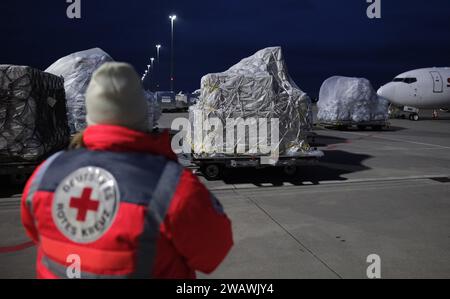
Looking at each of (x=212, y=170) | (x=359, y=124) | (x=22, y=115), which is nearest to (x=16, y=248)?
(x=22, y=115)

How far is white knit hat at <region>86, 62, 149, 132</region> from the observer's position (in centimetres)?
168

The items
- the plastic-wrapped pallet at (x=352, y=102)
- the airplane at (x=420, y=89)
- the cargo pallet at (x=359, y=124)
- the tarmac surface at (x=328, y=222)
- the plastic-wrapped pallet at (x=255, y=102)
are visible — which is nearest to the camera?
the tarmac surface at (x=328, y=222)

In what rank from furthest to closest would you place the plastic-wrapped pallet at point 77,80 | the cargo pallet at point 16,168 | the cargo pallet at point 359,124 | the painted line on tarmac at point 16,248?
the cargo pallet at point 359,124
the plastic-wrapped pallet at point 77,80
the cargo pallet at point 16,168
the painted line on tarmac at point 16,248

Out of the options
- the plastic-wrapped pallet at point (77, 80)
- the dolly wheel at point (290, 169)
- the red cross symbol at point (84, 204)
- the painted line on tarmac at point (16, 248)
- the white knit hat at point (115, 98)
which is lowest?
the painted line on tarmac at point (16, 248)

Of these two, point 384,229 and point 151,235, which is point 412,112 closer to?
point 384,229

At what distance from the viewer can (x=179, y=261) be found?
1.71m

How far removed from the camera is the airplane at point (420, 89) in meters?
28.3

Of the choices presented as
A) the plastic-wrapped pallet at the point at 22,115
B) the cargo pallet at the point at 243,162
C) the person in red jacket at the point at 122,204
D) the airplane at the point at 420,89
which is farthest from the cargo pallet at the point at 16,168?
the airplane at the point at 420,89

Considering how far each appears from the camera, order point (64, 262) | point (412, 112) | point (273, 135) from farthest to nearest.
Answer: point (412, 112), point (273, 135), point (64, 262)

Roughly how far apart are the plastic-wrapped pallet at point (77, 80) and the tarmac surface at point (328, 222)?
3.13m

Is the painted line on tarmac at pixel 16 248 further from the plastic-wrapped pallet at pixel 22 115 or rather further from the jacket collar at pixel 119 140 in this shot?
the jacket collar at pixel 119 140
